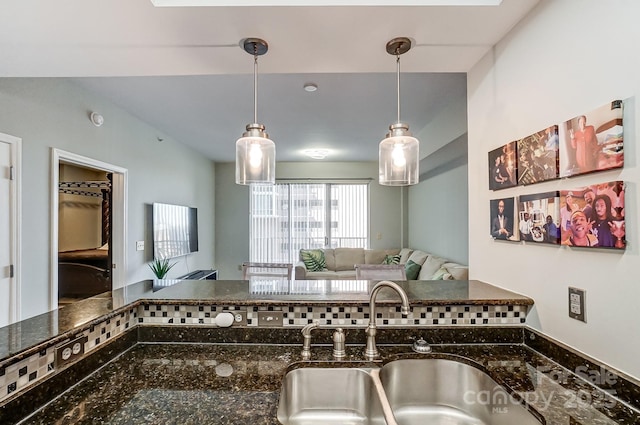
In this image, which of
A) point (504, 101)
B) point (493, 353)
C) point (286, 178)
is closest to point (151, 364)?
point (493, 353)

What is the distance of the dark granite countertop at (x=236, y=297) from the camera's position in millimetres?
1037

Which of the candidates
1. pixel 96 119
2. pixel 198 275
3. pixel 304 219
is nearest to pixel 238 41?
pixel 96 119

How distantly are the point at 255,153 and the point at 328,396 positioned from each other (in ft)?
3.87

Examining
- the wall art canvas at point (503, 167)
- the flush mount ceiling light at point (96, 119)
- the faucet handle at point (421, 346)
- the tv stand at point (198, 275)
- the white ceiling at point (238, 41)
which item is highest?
the flush mount ceiling light at point (96, 119)

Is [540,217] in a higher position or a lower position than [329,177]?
lower

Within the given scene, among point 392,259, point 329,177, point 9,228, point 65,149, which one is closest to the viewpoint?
point 9,228

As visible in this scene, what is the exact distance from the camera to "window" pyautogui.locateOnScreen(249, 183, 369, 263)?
20.9ft

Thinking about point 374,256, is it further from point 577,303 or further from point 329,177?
point 577,303

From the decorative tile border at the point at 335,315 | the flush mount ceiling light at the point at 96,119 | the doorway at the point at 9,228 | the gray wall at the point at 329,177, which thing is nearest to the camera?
the decorative tile border at the point at 335,315

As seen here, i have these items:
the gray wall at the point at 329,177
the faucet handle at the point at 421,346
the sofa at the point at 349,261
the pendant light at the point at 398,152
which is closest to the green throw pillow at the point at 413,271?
the sofa at the point at 349,261

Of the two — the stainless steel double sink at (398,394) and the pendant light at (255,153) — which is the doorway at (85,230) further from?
the stainless steel double sink at (398,394)

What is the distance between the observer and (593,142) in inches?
38.6

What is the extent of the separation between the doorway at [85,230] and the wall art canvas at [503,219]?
123 inches

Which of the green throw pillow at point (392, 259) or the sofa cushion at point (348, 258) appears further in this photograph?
the sofa cushion at point (348, 258)
